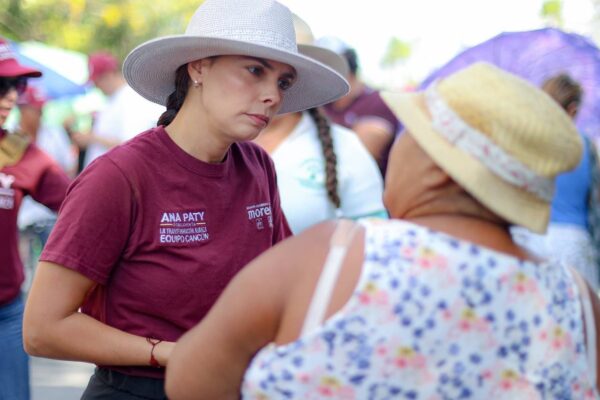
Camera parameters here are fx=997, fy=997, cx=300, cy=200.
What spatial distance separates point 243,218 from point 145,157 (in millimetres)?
338

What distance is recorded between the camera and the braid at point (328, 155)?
398 cm

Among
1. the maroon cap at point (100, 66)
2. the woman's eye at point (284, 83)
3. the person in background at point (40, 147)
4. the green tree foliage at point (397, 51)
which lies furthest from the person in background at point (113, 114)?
the green tree foliage at point (397, 51)

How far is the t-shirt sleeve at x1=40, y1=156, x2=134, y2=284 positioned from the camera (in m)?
2.52

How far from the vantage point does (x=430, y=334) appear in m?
1.84

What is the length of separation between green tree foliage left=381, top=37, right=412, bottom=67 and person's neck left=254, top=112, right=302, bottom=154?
82696 millimetres

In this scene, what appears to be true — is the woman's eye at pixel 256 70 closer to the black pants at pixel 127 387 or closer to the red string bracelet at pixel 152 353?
the red string bracelet at pixel 152 353

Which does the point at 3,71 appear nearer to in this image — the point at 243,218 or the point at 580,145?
the point at 243,218

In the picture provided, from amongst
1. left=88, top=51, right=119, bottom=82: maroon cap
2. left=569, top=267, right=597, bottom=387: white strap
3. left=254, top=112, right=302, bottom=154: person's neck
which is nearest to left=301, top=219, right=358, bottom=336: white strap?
left=569, top=267, right=597, bottom=387: white strap

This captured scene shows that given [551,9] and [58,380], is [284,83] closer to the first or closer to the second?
[58,380]

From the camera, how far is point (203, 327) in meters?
1.96

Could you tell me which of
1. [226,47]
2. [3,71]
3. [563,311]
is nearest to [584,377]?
[563,311]

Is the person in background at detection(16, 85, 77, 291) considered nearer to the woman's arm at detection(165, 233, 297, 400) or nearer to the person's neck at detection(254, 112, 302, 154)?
the person's neck at detection(254, 112, 302, 154)

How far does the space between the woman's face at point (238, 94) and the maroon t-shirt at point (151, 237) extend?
0.14 metres

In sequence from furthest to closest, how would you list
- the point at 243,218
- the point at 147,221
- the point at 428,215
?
the point at 243,218
the point at 147,221
the point at 428,215
